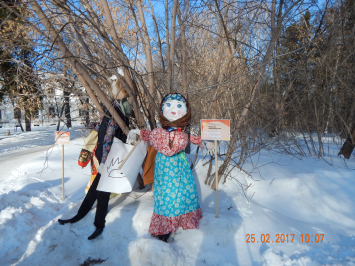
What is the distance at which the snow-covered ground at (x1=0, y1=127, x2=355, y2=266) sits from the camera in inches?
91.0

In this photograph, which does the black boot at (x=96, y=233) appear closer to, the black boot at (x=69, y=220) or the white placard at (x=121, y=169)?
the black boot at (x=69, y=220)

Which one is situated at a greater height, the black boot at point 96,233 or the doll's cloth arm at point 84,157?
the doll's cloth arm at point 84,157

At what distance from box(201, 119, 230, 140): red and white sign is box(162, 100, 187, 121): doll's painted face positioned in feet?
1.04

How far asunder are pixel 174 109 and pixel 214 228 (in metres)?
1.39

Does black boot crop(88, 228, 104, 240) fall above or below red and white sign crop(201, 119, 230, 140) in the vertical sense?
below

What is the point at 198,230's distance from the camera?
2.59 metres

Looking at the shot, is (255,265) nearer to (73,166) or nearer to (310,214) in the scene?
(310,214)

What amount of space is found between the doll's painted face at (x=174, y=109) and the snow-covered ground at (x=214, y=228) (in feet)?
3.95

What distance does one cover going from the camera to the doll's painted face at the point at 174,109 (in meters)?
2.68

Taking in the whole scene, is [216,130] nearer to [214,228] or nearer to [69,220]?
[214,228]
